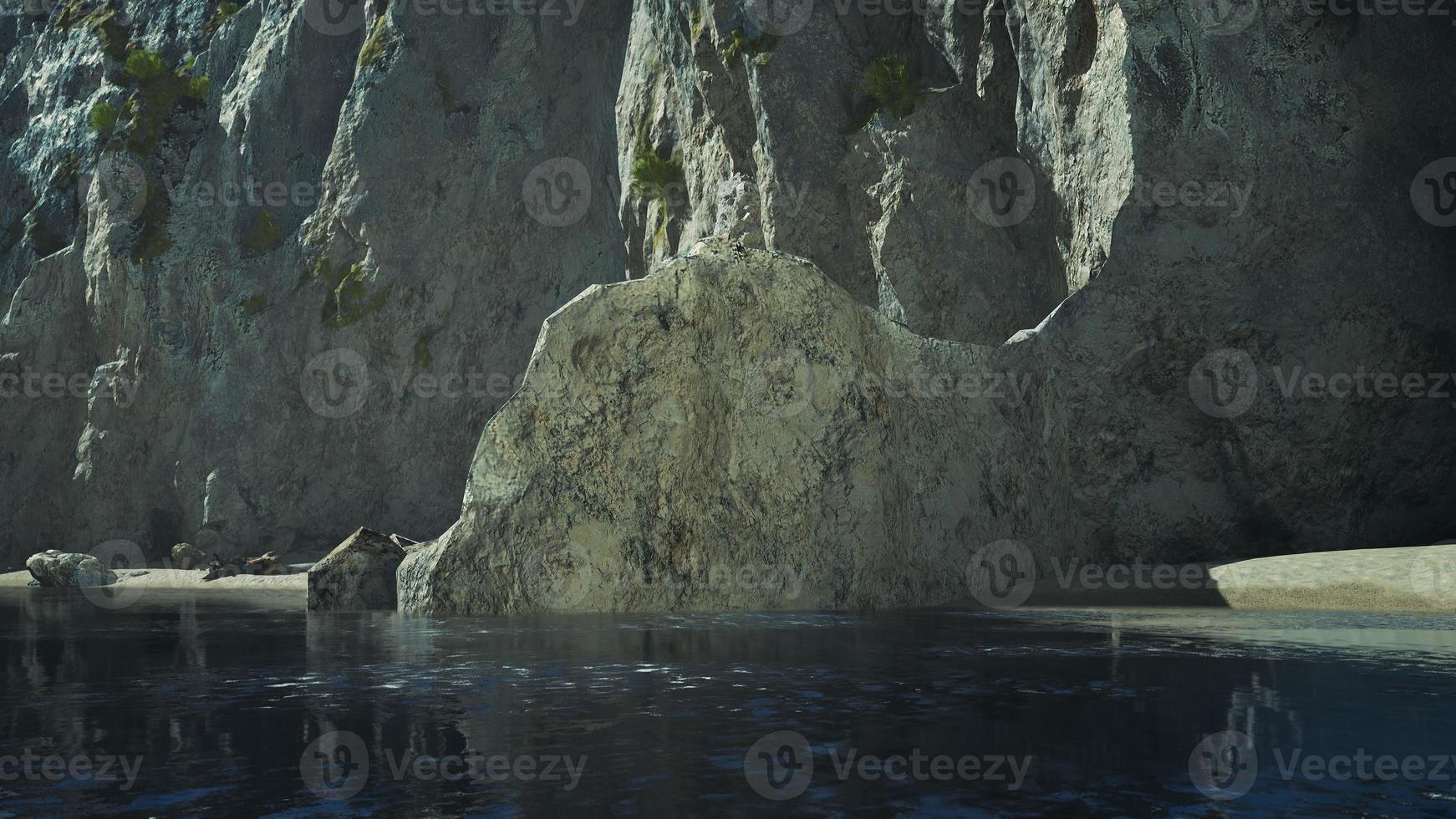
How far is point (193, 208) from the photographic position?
45312mm

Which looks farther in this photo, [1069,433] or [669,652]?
[1069,433]

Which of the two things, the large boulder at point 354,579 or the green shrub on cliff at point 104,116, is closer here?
the large boulder at point 354,579

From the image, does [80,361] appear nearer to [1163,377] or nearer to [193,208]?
[193,208]

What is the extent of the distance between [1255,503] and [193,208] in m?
37.2

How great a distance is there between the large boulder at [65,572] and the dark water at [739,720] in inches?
911

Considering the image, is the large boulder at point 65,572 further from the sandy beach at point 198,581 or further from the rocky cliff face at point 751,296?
the rocky cliff face at point 751,296

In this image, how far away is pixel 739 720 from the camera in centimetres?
787

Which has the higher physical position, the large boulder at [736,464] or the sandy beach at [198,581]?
the large boulder at [736,464]

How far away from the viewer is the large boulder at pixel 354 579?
71.8 ft

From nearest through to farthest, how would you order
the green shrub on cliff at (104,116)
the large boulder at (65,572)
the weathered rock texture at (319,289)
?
the large boulder at (65,572) < the weathered rock texture at (319,289) < the green shrub on cliff at (104,116)

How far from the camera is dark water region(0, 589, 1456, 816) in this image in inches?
231

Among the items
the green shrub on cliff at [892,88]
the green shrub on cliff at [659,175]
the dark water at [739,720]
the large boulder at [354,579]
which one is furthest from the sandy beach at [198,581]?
the dark water at [739,720]

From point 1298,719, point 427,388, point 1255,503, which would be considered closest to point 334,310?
point 427,388

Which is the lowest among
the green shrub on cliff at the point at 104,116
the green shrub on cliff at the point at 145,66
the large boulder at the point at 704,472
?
the large boulder at the point at 704,472
